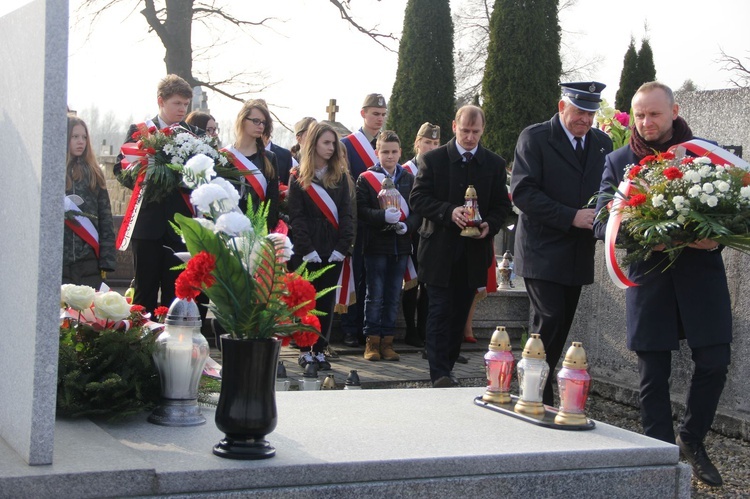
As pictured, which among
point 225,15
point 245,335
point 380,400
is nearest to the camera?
point 245,335

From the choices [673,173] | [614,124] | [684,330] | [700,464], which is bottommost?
[700,464]

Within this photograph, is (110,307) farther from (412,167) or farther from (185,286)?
(412,167)

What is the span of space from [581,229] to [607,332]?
1.72 meters

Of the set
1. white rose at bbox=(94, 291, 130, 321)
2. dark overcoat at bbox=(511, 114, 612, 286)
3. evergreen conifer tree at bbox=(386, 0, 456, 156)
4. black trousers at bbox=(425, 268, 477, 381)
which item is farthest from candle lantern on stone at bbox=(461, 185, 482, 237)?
evergreen conifer tree at bbox=(386, 0, 456, 156)

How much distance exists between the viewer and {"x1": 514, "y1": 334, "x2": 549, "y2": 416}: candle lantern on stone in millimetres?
4281

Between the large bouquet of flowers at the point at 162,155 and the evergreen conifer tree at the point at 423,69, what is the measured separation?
19.4m

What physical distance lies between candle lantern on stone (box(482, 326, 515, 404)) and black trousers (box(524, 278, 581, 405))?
1.72 m

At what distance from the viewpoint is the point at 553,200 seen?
6.38 metres

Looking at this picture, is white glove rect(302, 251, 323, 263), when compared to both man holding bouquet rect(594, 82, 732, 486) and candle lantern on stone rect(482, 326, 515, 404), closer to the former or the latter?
man holding bouquet rect(594, 82, 732, 486)

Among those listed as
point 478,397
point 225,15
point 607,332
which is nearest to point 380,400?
point 478,397

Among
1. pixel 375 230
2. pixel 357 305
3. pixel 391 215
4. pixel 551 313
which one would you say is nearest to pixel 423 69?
pixel 357 305

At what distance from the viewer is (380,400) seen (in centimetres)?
459

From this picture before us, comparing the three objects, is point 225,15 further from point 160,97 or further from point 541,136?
point 541,136

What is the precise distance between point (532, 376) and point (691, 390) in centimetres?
162
